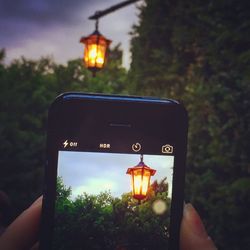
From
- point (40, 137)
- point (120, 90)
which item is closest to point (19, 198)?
point (40, 137)

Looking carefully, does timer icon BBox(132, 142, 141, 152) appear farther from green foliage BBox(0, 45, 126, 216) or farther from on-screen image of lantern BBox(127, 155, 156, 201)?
green foliage BBox(0, 45, 126, 216)

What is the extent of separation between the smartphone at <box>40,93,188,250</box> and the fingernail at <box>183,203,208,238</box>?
0.06m

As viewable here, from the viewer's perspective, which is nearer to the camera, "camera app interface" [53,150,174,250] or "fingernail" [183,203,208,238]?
"fingernail" [183,203,208,238]

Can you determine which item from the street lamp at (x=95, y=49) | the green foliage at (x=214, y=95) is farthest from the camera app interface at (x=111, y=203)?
the street lamp at (x=95, y=49)

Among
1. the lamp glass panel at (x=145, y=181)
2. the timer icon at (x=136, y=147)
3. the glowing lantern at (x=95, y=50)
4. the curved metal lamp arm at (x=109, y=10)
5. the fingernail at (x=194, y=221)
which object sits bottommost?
the fingernail at (x=194, y=221)

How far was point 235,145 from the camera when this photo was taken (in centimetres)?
896

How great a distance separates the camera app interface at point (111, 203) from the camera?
8.75 feet

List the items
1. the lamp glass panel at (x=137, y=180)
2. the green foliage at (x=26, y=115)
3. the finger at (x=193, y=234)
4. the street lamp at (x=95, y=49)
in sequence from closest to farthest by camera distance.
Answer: the finger at (x=193, y=234)
the lamp glass panel at (x=137, y=180)
the street lamp at (x=95, y=49)
the green foliage at (x=26, y=115)

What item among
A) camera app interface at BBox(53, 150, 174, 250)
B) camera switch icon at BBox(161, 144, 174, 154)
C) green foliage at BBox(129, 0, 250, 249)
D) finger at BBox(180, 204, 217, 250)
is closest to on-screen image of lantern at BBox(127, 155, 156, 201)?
camera app interface at BBox(53, 150, 174, 250)

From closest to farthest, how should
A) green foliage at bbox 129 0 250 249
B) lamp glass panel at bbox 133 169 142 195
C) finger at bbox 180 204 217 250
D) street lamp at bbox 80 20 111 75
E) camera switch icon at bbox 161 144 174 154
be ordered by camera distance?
finger at bbox 180 204 217 250 < lamp glass panel at bbox 133 169 142 195 < camera switch icon at bbox 161 144 174 154 < green foliage at bbox 129 0 250 249 < street lamp at bbox 80 20 111 75

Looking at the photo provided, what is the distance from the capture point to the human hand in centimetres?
238

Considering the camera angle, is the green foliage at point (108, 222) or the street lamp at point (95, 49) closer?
the green foliage at point (108, 222)

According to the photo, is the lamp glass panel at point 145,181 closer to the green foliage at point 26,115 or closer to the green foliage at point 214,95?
the green foliage at point 214,95

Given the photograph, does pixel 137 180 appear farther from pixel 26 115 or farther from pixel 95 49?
pixel 26 115
